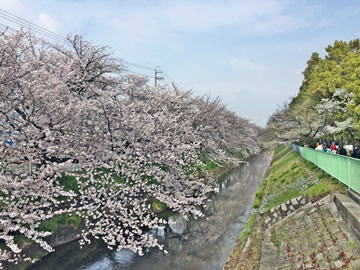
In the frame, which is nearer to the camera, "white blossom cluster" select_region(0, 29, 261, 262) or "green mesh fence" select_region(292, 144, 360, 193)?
"white blossom cluster" select_region(0, 29, 261, 262)

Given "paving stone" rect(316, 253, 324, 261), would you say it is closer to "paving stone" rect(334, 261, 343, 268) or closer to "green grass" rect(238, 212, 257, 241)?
"paving stone" rect(334, 261, 343, 268)

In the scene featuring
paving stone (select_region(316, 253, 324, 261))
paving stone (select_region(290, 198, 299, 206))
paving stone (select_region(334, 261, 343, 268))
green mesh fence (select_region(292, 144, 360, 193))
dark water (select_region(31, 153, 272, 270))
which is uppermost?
green mesh fence (select_region(292, 144, 360, 193))

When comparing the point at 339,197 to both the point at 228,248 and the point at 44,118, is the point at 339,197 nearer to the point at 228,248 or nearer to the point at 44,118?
the point at 228,248

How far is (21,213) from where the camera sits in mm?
10164

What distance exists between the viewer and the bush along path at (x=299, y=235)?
945 cm

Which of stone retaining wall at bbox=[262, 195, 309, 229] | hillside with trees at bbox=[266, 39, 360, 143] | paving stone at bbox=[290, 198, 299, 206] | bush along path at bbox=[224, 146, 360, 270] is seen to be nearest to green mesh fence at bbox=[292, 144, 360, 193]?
bush along path at bbox=[224, 146, 360, 270]

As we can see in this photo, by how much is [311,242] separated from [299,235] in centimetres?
129

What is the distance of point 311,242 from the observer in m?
10.8

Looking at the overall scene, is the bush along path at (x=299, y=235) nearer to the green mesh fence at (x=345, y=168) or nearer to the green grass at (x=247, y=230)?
the green grass at (x=247, y=230)

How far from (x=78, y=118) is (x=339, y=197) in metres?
10.5

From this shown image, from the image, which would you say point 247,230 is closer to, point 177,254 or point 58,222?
point 177,254

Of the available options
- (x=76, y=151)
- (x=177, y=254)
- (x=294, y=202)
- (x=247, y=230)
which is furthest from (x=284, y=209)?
(x=76, y=151)

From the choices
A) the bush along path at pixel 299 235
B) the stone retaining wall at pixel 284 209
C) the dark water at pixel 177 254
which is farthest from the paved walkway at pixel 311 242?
the dark water at pixel 177 254

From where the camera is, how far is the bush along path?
9445 millimetres
